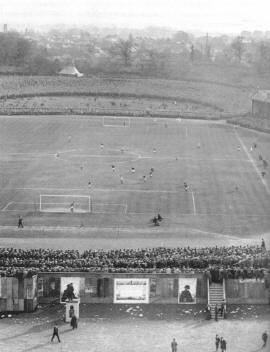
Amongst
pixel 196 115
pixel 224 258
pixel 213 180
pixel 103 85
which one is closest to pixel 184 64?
pixel 103 85

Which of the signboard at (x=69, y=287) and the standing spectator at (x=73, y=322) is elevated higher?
the signboard at (x=69, y=287)

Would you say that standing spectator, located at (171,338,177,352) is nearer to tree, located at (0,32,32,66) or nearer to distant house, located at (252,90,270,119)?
distant house, located at (252,90,270,119)

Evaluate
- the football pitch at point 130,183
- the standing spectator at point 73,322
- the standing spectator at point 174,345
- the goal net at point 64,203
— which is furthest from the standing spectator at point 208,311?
the goal net at point 64,203

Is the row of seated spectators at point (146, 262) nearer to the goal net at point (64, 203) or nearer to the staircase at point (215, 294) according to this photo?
the staircase at point (215, 294)

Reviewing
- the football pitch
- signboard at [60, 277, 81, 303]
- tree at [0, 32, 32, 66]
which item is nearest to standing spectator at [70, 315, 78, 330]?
signboard at [60, 277, 81, 303]

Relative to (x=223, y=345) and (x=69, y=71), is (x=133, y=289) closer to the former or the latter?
(x=223, y=345)

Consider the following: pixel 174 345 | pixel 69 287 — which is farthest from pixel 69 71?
pixel 174 345
